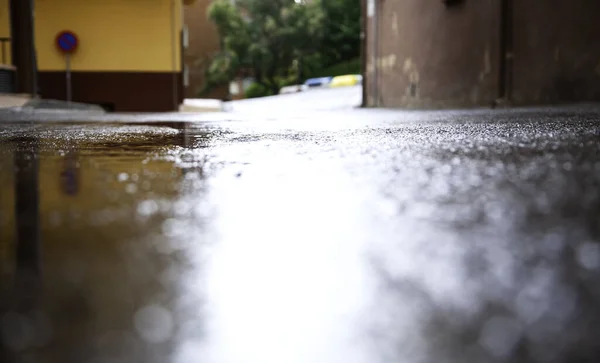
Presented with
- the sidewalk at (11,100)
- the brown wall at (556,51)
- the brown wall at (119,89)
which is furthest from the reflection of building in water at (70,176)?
the brown wall at (119,89)

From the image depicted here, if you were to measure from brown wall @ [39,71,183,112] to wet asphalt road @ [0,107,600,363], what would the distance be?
368 inches

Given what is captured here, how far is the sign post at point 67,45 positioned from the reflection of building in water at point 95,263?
916cm

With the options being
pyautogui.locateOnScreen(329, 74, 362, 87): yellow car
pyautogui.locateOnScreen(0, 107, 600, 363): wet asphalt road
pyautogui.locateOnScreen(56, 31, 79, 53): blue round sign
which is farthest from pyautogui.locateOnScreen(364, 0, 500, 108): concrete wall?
pyautogui.locateOnScreen(329, 74, 362, 87): yellow car

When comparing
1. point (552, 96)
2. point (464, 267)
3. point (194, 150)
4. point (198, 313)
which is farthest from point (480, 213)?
point (552, 96)

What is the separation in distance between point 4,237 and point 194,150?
0.94 meters

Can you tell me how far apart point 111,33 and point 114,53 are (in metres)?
0.31

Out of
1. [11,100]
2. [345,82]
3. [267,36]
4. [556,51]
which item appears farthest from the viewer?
[267,36]

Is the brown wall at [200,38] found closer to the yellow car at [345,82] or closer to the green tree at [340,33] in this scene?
the green tree at [340,33]

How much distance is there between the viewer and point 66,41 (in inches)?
369

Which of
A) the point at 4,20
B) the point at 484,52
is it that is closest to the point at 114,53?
the point at 4,20

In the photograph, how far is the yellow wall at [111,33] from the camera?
9.54 metres

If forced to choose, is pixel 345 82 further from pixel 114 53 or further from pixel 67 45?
pixel 67 45

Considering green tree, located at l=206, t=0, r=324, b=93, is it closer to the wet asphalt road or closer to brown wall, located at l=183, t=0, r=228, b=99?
brown wall, located at l=183, t=0, r=228, b=99

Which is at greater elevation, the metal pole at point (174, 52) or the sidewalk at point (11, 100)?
the metal pole at point (174, 52)
